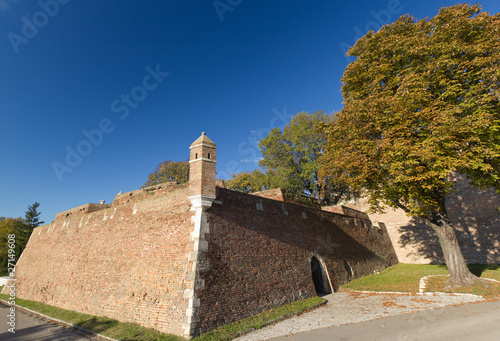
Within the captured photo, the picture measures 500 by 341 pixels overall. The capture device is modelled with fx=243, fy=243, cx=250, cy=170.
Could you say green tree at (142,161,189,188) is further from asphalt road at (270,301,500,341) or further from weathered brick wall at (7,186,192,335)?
asphalt road at (270,301,500,341)

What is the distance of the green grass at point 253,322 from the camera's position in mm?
8203

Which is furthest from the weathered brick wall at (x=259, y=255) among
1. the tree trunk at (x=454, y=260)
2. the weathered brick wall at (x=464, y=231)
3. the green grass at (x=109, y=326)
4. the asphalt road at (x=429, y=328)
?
the weathered brick wall at (x=464, y=231)

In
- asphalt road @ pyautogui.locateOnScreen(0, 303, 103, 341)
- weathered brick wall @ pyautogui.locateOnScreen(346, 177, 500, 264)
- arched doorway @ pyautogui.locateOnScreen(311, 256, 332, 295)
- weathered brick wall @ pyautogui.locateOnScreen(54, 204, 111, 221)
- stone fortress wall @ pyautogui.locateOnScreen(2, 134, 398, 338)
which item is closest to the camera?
stone fortress wall @ pyautogui.locateOnScreen(2, 134, 398, 338)

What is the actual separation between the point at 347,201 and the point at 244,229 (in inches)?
878

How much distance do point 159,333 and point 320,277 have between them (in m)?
10.2

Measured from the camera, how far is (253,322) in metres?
9.28

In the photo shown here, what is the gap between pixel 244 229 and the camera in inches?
450

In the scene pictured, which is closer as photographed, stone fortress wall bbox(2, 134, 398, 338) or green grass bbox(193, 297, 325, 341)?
green grass bbox(193, 297, 325, 341)

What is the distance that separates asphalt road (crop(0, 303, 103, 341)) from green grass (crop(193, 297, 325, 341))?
478 cm

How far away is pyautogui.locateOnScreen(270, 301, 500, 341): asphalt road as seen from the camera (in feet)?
22.6

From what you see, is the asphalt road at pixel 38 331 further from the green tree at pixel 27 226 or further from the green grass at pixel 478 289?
the green tree at pixel 27 226

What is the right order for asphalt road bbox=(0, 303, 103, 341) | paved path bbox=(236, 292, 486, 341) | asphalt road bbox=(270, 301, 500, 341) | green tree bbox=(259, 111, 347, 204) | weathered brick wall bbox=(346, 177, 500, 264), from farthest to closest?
1. green tree bbox=(259, 111, 347, 204)
2. weathered brick wall bbox=(346, 177, 500, 264)
3. asphalt road bbox=(0, 303, 103, 341)
4. paved path bbox=(236, 292, 486, 341)
5. asphalt road bbox=(270, 301, 500, 341)

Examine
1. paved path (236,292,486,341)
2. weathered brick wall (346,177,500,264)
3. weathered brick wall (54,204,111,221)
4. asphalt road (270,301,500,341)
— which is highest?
weathered brick wall (54,204,111,221)

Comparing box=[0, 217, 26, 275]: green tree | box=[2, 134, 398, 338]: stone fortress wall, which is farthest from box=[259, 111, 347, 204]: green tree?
box=[0, 217, 26, 275]: green tree
